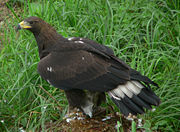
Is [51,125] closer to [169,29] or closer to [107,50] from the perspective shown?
[107,50]

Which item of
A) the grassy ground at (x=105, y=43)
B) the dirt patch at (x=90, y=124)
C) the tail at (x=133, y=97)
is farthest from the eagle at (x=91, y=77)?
the grassy ground at (x=105, y=43)

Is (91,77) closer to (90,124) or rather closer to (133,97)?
(133,97)

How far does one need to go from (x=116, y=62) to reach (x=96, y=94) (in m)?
0.45

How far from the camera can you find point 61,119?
3953 millimetres

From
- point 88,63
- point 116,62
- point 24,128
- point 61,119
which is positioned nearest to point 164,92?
point 116,62

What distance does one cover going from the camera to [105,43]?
180 inches

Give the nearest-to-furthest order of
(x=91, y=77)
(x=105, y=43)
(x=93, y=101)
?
(x=91, y=77) → (x=93, y=101) → (x=105, y=43)

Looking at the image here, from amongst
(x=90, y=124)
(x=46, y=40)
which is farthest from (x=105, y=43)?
(x=90, y=124)

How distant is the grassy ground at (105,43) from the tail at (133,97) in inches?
8.7

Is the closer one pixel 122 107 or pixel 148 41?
pixel 122 107

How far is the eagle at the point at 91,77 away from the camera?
137 inches

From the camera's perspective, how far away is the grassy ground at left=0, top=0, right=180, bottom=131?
391 centimetres

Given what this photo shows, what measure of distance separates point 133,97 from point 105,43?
1.31 metres

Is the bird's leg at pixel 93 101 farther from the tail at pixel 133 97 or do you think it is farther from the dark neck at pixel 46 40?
the dark neck at pixel 46 40
